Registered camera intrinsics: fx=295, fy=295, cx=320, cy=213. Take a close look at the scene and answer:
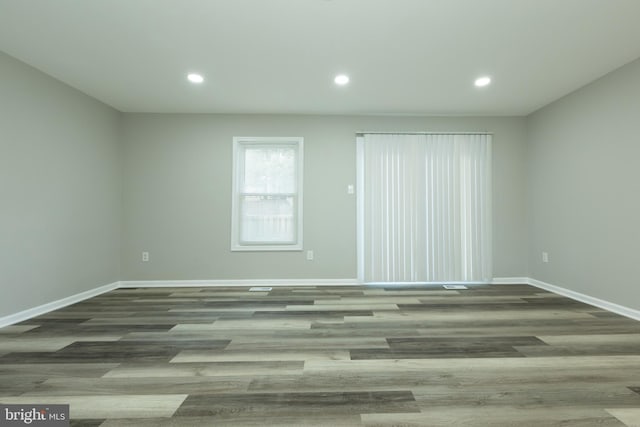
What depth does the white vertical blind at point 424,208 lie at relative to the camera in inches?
166

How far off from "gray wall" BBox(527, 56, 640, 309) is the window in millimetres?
3356

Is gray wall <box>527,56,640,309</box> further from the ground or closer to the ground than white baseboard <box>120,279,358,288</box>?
further from the ground

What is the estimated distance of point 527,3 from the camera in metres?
2.08

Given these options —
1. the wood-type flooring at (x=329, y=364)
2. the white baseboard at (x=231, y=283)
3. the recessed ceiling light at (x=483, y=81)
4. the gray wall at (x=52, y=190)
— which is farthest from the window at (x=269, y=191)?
the recessed ceiling light at (x=483, y=81)

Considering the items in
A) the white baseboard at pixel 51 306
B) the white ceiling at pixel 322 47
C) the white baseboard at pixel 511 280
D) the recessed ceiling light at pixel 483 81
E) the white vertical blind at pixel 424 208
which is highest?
the recessed ceiling light at pixel 483 81

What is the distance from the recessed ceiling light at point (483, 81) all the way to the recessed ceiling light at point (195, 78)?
301 centimetres

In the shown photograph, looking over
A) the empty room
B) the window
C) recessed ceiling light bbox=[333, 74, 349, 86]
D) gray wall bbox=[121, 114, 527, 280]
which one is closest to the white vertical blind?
the empty room

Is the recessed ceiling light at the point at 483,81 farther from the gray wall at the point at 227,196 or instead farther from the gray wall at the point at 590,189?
the gray wall at the point at 590,189

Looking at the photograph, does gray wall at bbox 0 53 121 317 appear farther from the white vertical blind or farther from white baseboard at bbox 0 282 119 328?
the white vertical blind

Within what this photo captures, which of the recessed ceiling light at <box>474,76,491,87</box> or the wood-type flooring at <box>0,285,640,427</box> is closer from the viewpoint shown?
the wood-type flooring at <box>0,285,640,427</box>

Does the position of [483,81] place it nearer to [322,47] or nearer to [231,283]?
[322,47]

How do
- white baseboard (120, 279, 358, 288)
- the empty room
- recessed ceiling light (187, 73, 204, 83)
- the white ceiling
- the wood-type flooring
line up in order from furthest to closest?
white baseboard (120, 279, 358, 288) → recessed ceiling light (187, 73, 204, 83) → the white ceiling → the empty room → the wood-type flooring

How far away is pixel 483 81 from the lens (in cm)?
327

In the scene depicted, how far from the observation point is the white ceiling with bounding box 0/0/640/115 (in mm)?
2139
